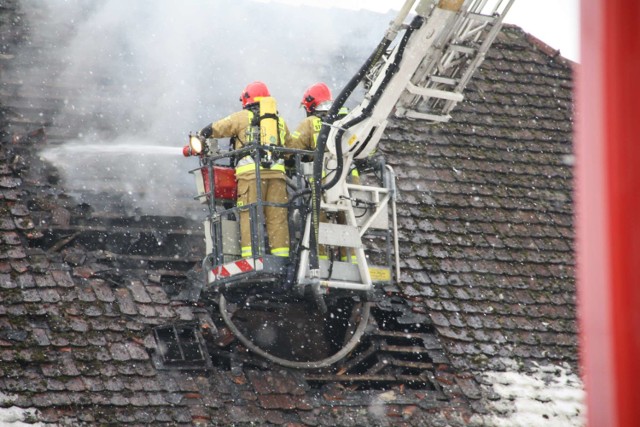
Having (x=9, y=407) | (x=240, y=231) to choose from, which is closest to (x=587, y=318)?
(x=9, y=407)

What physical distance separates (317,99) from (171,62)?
8.79 feet

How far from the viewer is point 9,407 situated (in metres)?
6.20

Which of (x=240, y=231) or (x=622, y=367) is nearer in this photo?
(x=622, y=367)

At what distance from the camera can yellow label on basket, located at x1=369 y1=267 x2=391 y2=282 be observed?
760 centimetres

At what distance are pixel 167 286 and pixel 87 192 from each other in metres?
1.21

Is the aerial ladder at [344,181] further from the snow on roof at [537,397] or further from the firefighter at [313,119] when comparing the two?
the snow on roof at [537,397]

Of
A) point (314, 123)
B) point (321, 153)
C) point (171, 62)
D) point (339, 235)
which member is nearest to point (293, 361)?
point (339, 235)

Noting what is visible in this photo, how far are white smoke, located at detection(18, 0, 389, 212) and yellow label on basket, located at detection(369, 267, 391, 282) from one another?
1.88m

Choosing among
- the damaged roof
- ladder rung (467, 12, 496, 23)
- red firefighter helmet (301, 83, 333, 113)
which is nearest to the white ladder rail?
ladder rung (467, 12, 496, 23)

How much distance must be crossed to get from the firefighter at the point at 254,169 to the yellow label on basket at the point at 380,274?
75cm

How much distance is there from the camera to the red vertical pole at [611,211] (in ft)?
4.11

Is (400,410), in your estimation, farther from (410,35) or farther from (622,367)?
(622,367)

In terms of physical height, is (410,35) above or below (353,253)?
above

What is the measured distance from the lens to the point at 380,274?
764 centimetres
